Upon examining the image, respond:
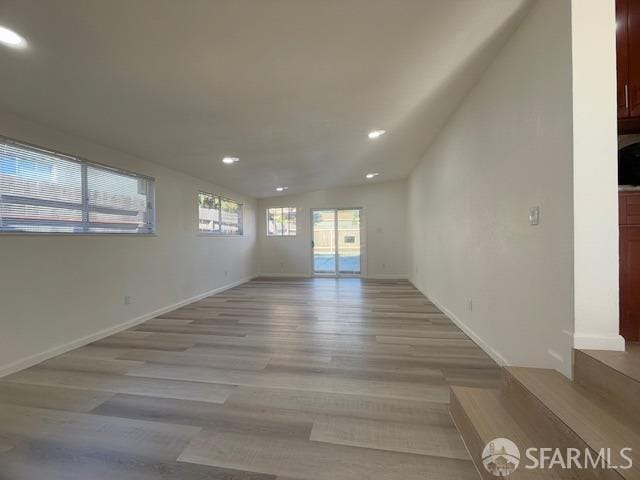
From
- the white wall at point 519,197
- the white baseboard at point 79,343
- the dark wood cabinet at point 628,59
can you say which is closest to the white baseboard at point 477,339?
the white wall at point 519,197

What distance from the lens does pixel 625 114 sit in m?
1.71

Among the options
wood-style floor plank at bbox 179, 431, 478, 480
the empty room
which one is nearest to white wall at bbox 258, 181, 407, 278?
the empty room

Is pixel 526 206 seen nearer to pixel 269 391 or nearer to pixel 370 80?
pixel 370 80

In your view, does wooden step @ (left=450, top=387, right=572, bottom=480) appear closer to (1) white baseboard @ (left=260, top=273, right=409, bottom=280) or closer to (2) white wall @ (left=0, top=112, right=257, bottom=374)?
(2) white wall @ (left=0, top=112, right=257, bottom=374)

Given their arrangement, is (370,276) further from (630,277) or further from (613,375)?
(613,375)

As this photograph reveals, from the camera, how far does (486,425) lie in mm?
1346

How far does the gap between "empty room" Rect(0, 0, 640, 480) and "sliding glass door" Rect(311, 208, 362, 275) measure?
3.74m

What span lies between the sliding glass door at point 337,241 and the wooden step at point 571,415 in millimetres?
6098

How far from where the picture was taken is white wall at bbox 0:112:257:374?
2.33m

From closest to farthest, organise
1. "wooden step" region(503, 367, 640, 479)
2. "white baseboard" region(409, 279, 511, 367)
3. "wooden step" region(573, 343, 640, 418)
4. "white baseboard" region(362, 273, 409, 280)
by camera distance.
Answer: "wooden step" region(503, 367, 640, 479) < "wooden step" region(573, 343, 640, 418) < "white baseboard" region(409, 279, 511, 367) < "white baseboard" region(362, 273, 409, 280)

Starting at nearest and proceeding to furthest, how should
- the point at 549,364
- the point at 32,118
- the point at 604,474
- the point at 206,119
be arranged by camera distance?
the point at 604,474, the point at 549,364, the point at 32,118, the point at 206,119

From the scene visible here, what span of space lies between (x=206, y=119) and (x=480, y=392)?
3.09 metres

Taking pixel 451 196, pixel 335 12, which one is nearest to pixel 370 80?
pixel 335 12

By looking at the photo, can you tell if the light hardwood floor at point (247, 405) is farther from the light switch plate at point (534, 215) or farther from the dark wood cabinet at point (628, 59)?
the dark wood cabinet at point (628, 59)
